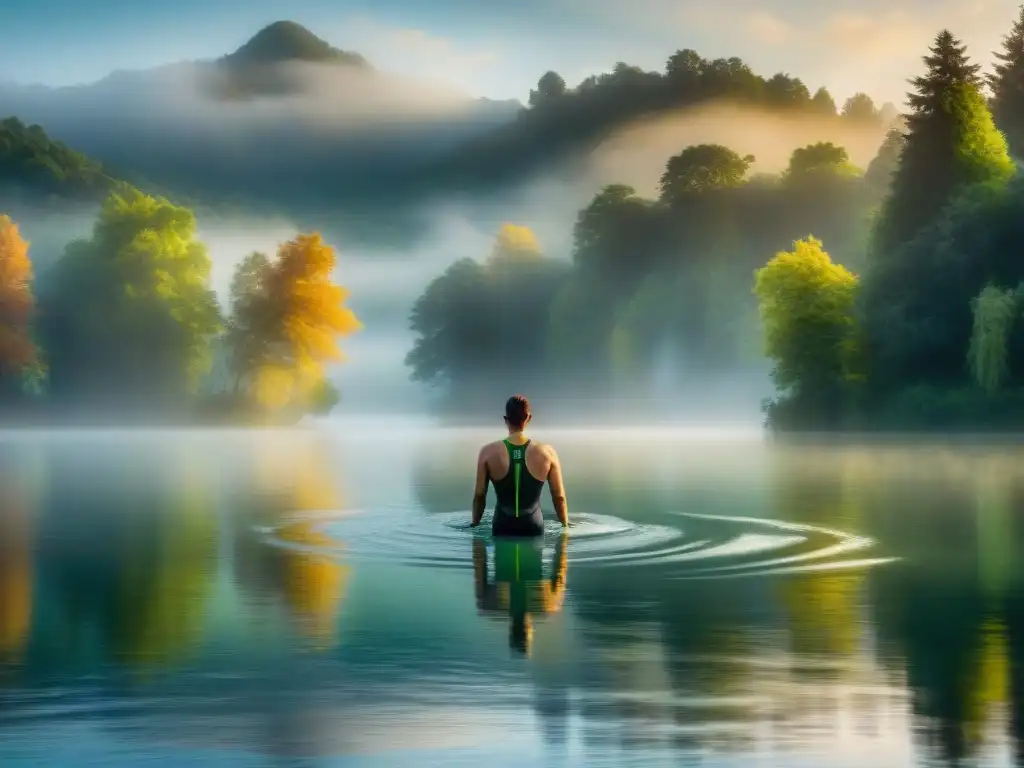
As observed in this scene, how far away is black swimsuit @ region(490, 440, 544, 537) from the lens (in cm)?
1995

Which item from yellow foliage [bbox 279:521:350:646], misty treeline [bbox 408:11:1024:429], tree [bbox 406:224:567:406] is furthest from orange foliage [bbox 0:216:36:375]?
yellow foliage [bbox 279:521:350:646]

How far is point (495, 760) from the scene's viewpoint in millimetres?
8219

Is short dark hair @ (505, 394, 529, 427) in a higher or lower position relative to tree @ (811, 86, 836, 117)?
lower

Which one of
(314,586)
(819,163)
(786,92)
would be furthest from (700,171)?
(314,586)

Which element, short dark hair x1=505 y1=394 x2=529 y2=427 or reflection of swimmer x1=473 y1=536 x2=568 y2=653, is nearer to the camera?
reflection of swimmer x1=473 y1=536 x2=568 y2=653

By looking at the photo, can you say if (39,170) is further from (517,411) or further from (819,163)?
(517,411)

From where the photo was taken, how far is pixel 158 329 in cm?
9844

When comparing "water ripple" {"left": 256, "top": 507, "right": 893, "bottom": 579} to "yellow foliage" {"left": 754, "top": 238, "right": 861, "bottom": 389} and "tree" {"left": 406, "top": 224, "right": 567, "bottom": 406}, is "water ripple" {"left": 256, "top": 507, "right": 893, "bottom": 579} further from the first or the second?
"tree" {"left": 406, "top": 224, "right": 567, "bottom": 406}

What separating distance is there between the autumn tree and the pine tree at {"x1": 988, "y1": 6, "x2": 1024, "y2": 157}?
4289 cm

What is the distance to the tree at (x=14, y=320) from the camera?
→ 3907 inches

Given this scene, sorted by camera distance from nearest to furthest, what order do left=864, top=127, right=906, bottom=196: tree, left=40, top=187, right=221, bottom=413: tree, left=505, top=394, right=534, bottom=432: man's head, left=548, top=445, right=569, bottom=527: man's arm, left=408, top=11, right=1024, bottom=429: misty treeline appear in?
left=505, top=394, right=534, bottom=432: man's head < left=548, top=445, right=569, bottom=527: man's arm < left=408, top=11, right=1024, bottom=429: misty treeline < left=40, top=187, right=221, bottom=413: tree < left=864, top=127, right=906, bottom=196: tree

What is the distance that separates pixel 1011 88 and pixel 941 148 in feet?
128

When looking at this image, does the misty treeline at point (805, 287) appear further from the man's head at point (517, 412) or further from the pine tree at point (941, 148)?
the man's head at point (517, 412)

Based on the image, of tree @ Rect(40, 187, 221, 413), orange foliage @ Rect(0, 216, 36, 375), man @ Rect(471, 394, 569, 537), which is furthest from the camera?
orange foliage @ Rect(0, 216, 36, 375)
